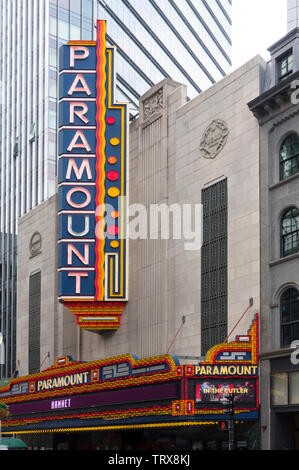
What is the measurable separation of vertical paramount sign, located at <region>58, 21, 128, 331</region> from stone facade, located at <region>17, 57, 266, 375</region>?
105 cm

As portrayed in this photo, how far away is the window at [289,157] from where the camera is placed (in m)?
33.4

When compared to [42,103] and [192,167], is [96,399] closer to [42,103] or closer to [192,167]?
[192,167]

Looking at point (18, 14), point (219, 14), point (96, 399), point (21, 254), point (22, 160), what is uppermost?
point (219, 14)

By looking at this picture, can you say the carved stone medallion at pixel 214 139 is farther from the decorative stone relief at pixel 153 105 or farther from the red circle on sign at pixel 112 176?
the red circle on sign at pixel 112 176

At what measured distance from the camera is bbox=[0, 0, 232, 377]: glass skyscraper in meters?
80.3

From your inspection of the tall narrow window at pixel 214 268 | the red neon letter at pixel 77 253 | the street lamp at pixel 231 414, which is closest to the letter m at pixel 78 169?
the red neon letter at pixel 77 253

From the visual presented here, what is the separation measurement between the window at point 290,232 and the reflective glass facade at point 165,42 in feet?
154

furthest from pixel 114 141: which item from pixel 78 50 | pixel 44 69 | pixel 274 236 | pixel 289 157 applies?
pixel 44 69

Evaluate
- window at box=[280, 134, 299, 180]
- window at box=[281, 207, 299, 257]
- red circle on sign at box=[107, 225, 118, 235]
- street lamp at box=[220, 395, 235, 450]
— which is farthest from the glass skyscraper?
street lamp at box=[220, 395, 235, 450]

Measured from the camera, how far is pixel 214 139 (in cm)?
3875

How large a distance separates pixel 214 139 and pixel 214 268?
626cm

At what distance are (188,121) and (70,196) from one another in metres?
8.17
